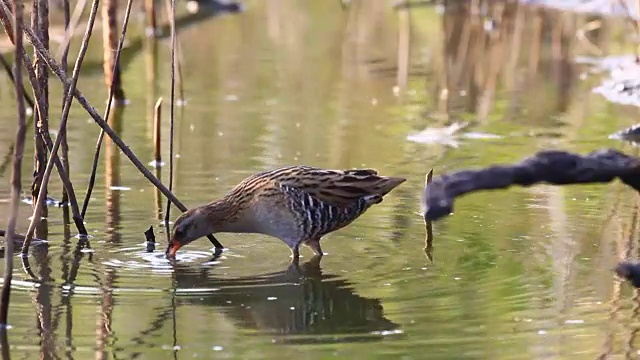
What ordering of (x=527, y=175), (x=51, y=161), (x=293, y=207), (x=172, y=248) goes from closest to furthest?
(x=527, y=175) < (x=51, y=161) < (x=172, y=248) < (x=293, y=207)

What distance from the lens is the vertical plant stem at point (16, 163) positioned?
5.39 m

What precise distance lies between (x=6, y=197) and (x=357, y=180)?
107 inches

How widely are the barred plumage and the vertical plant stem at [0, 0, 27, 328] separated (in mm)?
1671

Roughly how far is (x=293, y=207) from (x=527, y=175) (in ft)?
8.89

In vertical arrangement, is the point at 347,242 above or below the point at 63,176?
below

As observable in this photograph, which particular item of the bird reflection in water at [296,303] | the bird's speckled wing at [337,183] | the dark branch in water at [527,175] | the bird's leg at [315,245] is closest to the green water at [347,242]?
the bird reflection in water at [296,303]

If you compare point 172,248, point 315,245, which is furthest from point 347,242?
point 172,248

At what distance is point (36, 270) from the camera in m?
6.92

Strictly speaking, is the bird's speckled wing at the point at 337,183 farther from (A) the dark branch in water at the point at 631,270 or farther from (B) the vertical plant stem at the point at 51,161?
(A) the dark branch in water at the point at 631,270

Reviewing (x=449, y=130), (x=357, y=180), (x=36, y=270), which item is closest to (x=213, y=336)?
(x=36, y=270)

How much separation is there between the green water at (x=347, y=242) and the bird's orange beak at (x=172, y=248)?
7cm

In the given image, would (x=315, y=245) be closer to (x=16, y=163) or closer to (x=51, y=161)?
(x=51, y=161)

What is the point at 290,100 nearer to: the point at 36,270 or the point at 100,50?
the point at 100,50

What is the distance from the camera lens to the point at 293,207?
24.5 ft
